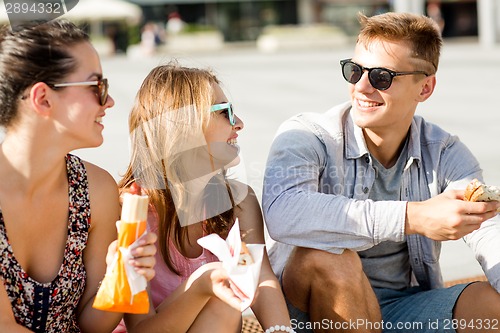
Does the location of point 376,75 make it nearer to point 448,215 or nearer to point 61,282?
point 448,215

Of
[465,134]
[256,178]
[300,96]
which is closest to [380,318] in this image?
[256,178]

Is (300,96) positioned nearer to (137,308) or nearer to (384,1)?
(137,308)

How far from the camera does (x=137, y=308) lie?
2.29 m

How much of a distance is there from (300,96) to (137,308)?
1094cm

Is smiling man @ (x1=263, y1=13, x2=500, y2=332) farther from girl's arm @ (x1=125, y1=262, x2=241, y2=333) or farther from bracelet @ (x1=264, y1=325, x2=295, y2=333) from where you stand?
girl's arm @ (x1=125, y1=262, x2=241, y2=333)

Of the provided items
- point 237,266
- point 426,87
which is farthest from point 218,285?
point 426,87

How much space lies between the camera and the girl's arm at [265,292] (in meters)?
2.65

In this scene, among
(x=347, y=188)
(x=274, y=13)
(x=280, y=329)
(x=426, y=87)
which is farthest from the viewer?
(x=274, y=13)

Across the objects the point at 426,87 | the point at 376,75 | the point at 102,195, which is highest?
the point at 376,75

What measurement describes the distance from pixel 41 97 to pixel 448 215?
143 centimetres

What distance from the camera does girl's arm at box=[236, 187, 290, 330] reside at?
2.65 metres

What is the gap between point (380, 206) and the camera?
2854 mm

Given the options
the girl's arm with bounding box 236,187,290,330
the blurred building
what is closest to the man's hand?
the girl's arm with bounding box 236,187,290,330

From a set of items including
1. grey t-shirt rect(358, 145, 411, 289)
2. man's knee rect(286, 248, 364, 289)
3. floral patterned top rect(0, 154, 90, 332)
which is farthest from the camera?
grey t-shirt rect(358, 145, 411, 289)
